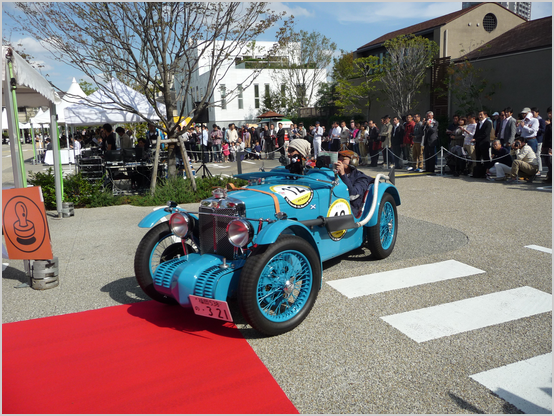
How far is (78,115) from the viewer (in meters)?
13.6

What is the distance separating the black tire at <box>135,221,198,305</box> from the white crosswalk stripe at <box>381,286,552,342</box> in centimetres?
219

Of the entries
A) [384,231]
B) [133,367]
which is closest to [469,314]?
[384,231]

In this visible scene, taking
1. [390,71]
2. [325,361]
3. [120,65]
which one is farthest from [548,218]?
[390,71]

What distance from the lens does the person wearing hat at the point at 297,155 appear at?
18.2 feet

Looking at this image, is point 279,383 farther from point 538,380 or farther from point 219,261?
point 538,380

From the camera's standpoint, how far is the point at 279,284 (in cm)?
389

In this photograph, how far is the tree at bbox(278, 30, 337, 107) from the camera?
38.0 metres

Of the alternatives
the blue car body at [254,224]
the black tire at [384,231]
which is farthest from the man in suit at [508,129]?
the blue car body at [254,224]

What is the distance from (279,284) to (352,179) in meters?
2.25

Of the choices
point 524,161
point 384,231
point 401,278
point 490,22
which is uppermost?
point 490,22

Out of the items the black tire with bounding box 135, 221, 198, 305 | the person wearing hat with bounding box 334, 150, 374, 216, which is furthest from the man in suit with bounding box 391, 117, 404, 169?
the black tire with bounding box 135, 221, 198, 305

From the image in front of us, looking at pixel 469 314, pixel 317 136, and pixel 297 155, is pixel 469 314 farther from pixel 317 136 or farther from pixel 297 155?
pixel 317 136

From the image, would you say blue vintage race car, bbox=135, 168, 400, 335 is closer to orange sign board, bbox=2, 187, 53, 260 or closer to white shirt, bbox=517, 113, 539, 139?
orange sign board, bbox=2, 187, 53, 260

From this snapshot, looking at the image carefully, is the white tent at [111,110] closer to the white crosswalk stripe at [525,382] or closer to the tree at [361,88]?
the white crosswalk stripe at [525,382]
